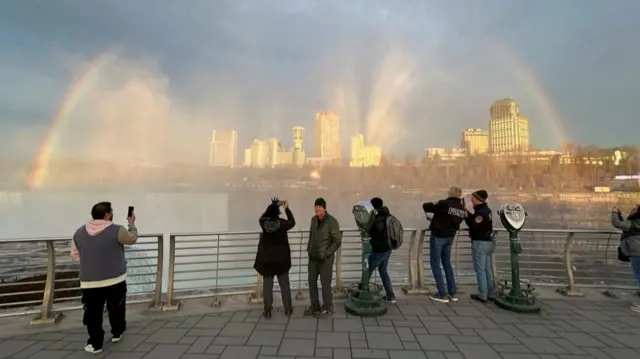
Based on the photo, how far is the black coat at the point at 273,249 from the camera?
4.89 meters

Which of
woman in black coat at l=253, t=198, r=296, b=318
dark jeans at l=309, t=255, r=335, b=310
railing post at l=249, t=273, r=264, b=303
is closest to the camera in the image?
woman in black coat at l=253, t=198, r=296, b=318

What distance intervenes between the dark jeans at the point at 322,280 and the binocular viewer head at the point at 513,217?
9.91 ft

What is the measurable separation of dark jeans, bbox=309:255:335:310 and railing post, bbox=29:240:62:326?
3696 mm

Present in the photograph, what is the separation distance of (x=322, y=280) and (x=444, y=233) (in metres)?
2.26

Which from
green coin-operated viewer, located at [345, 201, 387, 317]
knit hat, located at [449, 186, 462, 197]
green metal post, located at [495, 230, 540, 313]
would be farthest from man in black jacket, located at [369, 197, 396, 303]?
green metal post, located at [495, 230, 540, 313]

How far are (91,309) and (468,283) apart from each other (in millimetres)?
6393

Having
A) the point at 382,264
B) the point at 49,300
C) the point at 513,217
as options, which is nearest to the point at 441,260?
the point at 382,264

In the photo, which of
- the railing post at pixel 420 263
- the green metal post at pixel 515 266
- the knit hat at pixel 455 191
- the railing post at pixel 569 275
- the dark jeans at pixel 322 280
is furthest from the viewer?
the railing post at pixel 420 263

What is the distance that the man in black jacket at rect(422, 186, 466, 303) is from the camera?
5598 mm

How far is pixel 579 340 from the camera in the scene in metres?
4.32

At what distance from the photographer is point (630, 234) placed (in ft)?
18.7

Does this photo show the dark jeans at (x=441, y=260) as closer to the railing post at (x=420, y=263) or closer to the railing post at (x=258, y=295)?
the railing post at (x=420, y=263)

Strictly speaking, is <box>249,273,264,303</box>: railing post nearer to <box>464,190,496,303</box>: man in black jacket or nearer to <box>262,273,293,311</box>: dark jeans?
<box>262,273,293,311</box>: dark jeans

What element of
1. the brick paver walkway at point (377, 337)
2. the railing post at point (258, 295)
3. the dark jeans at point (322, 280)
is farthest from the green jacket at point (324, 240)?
the railing post at point (258, 295)
